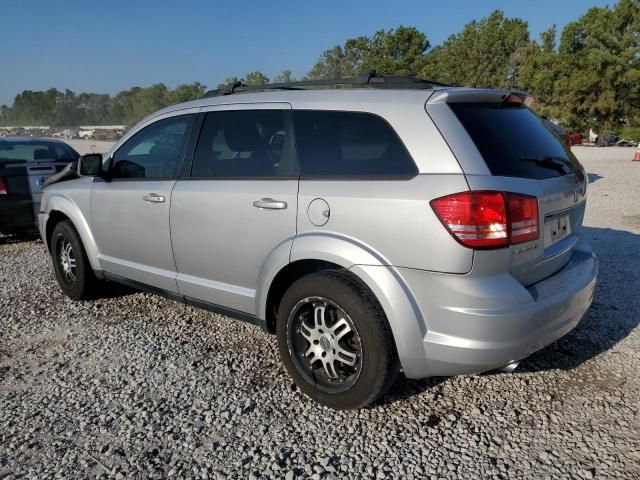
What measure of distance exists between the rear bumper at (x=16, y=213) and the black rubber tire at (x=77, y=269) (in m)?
2.44

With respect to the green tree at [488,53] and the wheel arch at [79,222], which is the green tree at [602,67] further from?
the wheel arch at [79,222]

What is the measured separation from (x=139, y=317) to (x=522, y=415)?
3222mm

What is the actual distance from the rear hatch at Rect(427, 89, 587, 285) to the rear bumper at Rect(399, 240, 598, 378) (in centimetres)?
13

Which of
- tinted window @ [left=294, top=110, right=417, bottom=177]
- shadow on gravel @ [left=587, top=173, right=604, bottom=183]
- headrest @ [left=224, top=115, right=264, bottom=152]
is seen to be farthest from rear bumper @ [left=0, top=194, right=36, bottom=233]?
shadow on gravel @ [left=587, top=173, right=604, bottom=183]

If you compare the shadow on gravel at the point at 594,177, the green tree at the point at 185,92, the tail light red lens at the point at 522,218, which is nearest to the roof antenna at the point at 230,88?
the tail light red lens at the point at 522,218

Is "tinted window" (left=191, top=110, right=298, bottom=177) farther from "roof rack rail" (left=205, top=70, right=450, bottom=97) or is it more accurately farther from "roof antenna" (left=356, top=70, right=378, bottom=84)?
"roof antenna" (left=356, top=70, right=378, bottom=84)

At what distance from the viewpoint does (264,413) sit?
9.55 ft

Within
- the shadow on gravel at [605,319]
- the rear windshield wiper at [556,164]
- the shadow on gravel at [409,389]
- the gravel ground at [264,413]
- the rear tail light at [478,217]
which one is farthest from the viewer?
the shadow on gravel at [605,319]

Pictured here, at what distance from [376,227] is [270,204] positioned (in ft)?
2.50

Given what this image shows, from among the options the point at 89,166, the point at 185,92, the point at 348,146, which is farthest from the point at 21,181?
the point at 185,92

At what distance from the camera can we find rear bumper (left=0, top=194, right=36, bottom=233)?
680cm

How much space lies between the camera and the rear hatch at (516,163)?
2455mm

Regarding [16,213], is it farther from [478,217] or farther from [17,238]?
[478,217]

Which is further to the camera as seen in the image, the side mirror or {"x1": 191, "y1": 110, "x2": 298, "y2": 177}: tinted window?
the side mirror
